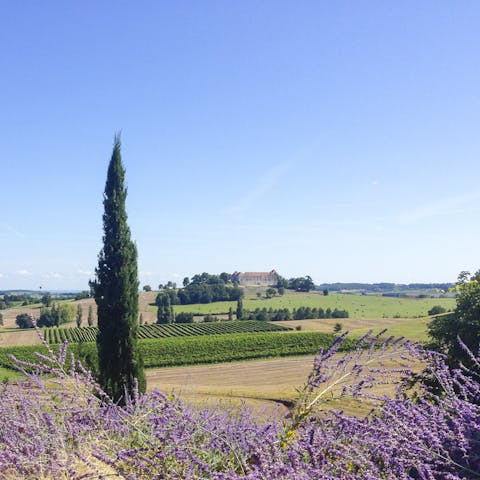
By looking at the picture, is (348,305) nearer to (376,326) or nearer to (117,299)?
(376,326)

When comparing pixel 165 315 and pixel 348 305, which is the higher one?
pixel 348 305

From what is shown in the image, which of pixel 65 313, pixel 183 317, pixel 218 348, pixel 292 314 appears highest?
pixel 65 313

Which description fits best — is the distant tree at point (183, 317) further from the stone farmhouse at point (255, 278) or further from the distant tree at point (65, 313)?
the stone farmhouse at point (255, 278)

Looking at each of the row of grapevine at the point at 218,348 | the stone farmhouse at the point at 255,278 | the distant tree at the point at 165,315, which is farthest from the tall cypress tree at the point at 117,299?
the stone farmhouse at the point at 255,278

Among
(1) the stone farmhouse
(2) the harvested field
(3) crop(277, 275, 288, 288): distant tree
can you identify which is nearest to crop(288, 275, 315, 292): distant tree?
(3) crop(277, 275, 288, 288): distant tree

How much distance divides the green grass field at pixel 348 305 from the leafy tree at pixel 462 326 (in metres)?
88.3

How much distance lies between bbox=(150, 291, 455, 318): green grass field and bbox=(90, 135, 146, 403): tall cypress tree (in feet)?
278

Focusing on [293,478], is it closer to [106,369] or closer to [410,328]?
[106,369]

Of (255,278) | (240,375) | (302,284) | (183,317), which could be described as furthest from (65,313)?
(255,278)

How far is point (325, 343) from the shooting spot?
66.8 meters

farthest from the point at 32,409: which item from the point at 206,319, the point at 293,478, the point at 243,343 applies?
the point at 206,319

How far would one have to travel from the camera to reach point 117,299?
62.8 ft

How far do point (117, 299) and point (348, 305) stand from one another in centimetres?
10070

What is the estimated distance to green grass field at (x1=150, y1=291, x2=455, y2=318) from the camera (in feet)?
338
